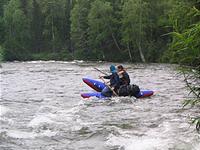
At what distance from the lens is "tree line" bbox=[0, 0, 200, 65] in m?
47.7

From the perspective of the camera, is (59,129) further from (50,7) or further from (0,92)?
(50,7)

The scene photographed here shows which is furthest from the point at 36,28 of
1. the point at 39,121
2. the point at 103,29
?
the point at 39,121

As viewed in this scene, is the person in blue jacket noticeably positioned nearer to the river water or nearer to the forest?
the river water

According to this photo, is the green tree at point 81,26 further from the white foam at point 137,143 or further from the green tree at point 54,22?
the white foam at point 137,143

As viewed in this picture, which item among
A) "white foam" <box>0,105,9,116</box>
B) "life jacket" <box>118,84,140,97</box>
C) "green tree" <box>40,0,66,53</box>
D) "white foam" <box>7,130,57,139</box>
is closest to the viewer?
"white foam" <box>7,130,57,139</box>

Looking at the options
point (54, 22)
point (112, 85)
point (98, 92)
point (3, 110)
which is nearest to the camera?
point (3, 110)

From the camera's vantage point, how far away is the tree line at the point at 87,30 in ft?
156

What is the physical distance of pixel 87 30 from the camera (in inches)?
2136

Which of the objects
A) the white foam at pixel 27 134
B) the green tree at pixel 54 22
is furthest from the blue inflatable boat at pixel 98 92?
the green tree at pixel 54 22

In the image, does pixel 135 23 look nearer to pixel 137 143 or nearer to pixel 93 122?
pixel 93 122

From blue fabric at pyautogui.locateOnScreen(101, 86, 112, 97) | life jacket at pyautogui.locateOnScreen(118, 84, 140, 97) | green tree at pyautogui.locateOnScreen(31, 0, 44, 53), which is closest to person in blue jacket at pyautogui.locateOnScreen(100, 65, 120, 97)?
blue fabric at pyautogui.locateOnScreen(101, 86, 112, 97)

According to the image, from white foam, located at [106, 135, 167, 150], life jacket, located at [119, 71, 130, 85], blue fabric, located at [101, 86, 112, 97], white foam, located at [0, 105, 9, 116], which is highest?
life jacket, located at [119, 71, 130, 85]

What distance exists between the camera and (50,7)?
202ft

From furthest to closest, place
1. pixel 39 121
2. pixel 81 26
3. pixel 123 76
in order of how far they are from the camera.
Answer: pixel 81 26
pixel 123 76
pixel 39 121
